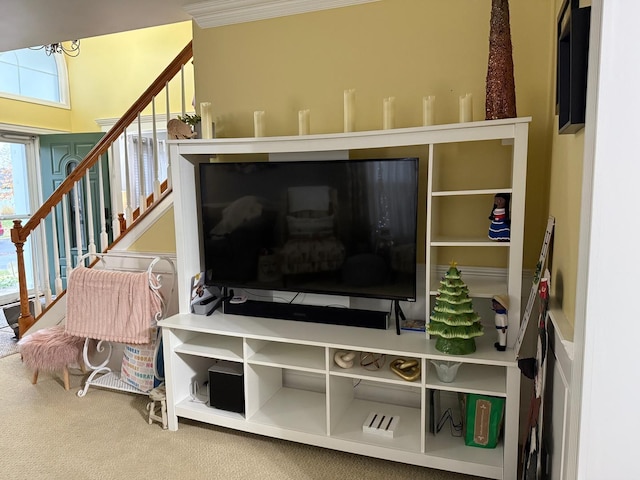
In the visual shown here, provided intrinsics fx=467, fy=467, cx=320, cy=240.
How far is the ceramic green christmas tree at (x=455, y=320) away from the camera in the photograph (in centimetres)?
201

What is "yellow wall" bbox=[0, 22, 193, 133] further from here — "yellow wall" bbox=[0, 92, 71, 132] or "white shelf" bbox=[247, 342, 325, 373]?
"white shelf" bbox=[247, 342, 325, 373]

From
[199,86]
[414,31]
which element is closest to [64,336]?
[199,86]

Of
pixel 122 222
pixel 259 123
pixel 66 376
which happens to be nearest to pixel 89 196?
pixel 122 222

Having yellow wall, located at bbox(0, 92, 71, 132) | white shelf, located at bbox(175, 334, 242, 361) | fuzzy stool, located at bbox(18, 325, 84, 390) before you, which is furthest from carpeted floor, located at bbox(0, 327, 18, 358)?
yellow wall, located at bbox(0, 92, 71, 132)

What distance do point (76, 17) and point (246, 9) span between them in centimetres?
113

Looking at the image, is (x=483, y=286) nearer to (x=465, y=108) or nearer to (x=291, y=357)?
(x=465, y=108)

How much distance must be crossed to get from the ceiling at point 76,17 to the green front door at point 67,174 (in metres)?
1.80

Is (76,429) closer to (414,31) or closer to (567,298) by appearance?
(567,298)

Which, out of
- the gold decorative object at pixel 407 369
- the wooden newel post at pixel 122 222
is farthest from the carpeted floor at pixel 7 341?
the gold decorative object at pixel 407 369

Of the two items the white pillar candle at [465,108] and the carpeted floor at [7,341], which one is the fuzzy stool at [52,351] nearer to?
the carpeted floor at [7,341]

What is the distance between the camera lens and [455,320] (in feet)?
6.61

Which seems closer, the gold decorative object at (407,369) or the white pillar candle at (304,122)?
the gold decorative object at (407,369)

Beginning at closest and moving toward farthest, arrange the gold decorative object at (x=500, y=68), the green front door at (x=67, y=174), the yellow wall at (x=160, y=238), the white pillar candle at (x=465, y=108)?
the gold decorative object at (x=500, y=68), the white pillar candle at (x=465, y=108), the yellow wall at (x=160, y=238), the green front door at (x=67, y=174)

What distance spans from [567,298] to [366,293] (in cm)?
99
